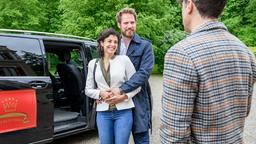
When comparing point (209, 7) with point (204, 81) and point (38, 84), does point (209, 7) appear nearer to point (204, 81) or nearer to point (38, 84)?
point (204, 81)

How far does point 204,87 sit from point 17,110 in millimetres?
3383

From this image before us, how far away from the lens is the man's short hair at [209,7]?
6.40 feet

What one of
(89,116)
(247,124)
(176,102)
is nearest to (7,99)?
(89,116)

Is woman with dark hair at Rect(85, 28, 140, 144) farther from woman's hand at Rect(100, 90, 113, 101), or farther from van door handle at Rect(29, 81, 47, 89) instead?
van door handle at Rect(29, 81, 47, 89)

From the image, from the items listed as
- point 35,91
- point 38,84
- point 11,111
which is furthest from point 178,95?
point 38,84

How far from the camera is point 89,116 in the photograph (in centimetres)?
645

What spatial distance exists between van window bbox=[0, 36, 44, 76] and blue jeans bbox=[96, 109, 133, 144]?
5.59 ft

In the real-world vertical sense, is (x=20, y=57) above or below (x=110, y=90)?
above

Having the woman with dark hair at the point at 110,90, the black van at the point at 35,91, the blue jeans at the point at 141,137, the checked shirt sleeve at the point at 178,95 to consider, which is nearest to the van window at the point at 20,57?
the black van at the point at 35,91

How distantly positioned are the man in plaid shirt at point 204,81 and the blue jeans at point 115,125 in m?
1.81

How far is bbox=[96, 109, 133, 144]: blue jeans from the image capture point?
12.5 ft

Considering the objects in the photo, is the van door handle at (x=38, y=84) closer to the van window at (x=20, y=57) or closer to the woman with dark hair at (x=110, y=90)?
the van window at (x=20, y=57)

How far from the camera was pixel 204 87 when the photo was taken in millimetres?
1896

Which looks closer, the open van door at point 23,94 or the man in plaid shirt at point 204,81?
the man in plaid shirt at point 204,81
